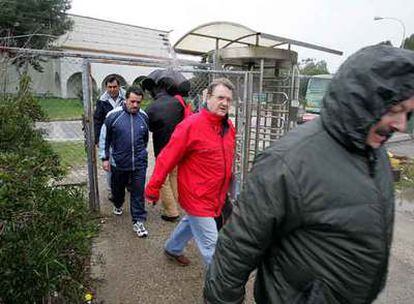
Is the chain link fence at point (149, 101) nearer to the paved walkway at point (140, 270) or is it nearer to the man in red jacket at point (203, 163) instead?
the man in red jacket at point (203, 163)

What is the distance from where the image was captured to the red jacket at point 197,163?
10.5 feet

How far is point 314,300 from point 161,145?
368 cm

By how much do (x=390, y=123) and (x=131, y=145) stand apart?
11.3 feet

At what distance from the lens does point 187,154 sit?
129 inches

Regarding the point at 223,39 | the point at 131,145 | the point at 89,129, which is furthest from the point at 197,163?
the point at 223,39

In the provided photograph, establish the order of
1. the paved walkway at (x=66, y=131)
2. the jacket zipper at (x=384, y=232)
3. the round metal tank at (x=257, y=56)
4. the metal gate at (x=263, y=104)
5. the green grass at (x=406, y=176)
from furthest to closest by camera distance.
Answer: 1. the paved walkway at (x=66, y=131)
2. the green grass at (x=406, y=176)
3. the round metal tank at (x=257, y=56)
4. the metal gate at (x=263, y=104)
5. the jacket zipper at (x=384, y=232)

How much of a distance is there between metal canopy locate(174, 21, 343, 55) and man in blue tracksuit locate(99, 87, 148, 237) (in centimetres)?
282

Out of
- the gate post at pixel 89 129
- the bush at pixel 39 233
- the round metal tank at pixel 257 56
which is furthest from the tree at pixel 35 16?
the bush at pixel 39 233

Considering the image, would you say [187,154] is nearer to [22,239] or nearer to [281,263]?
[22,239]

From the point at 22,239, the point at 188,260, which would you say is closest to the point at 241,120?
the point at 188,260

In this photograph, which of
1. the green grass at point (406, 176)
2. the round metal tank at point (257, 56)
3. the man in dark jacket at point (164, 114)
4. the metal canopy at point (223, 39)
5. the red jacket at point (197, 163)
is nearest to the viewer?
the red jacket at point (197, 163)

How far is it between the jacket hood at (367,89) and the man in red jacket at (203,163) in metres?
1.81

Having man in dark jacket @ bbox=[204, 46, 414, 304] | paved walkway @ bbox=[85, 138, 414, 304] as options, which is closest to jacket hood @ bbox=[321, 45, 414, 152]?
man in dark jacket @ bbox=[204, 46, 414, 304]

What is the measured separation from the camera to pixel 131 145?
4.57 m
